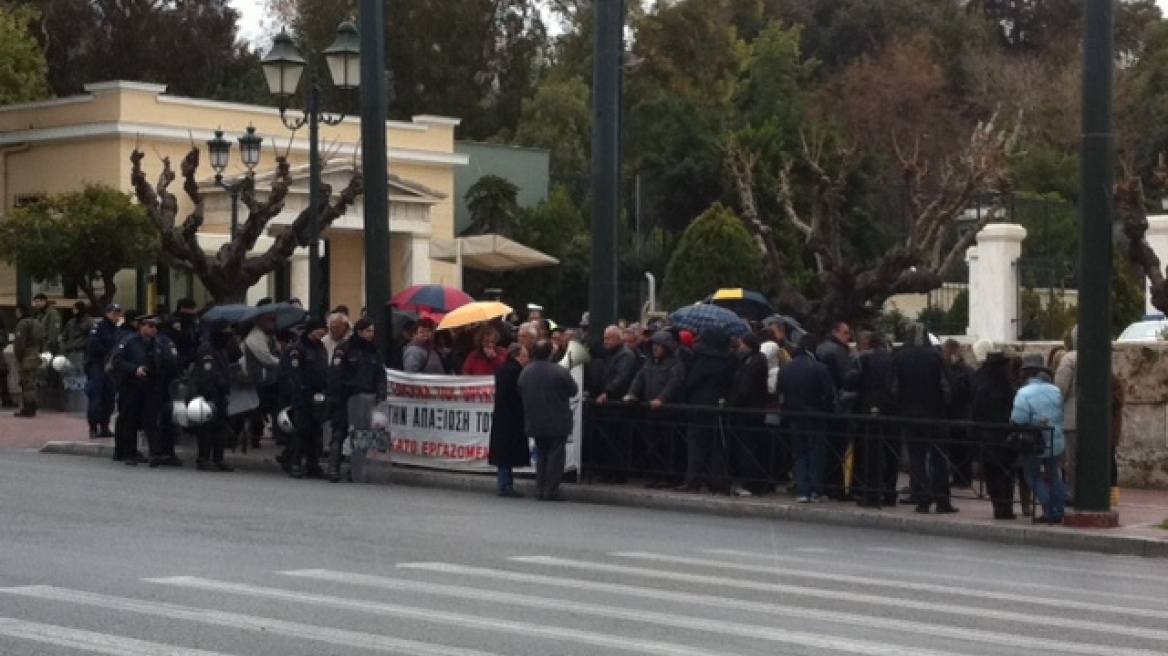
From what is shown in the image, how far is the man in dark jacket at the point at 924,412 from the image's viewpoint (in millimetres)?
20234

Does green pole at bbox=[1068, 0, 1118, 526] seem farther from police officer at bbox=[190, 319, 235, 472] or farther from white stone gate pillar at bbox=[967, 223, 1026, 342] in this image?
white stone gate pillar at bbox=[967, 223, 1026, 342]

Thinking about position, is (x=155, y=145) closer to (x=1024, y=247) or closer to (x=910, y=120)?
(x=1024, y=247)

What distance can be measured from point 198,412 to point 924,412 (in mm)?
8222

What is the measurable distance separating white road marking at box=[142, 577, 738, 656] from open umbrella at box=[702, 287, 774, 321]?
607 inches

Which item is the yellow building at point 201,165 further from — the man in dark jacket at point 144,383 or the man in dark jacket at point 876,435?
the man in dark jacket at point 876,435

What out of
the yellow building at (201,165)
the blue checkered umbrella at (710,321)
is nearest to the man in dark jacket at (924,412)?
the blue checkered umbrella at (710,321)

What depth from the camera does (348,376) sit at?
920 inches

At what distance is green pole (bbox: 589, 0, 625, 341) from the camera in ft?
76.9

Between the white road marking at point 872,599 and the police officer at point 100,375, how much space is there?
1404cm

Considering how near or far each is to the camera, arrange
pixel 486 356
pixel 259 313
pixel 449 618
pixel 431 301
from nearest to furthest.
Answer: pixel 449 618 < pixel 486 356 < pixel 259 313 < pixel 431 301

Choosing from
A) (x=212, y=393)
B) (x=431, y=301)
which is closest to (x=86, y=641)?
(x=212, y=393)

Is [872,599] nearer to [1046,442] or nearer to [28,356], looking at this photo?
[1046,442]

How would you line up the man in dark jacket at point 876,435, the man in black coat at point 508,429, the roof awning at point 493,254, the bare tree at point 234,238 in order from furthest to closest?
the roof awning at point 493,254 → the bare tree at point 234,238 → the man in black coat at point 508,429 → the man in dark jacket at point 876,435

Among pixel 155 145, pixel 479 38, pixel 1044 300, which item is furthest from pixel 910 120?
pixel 1044 300
